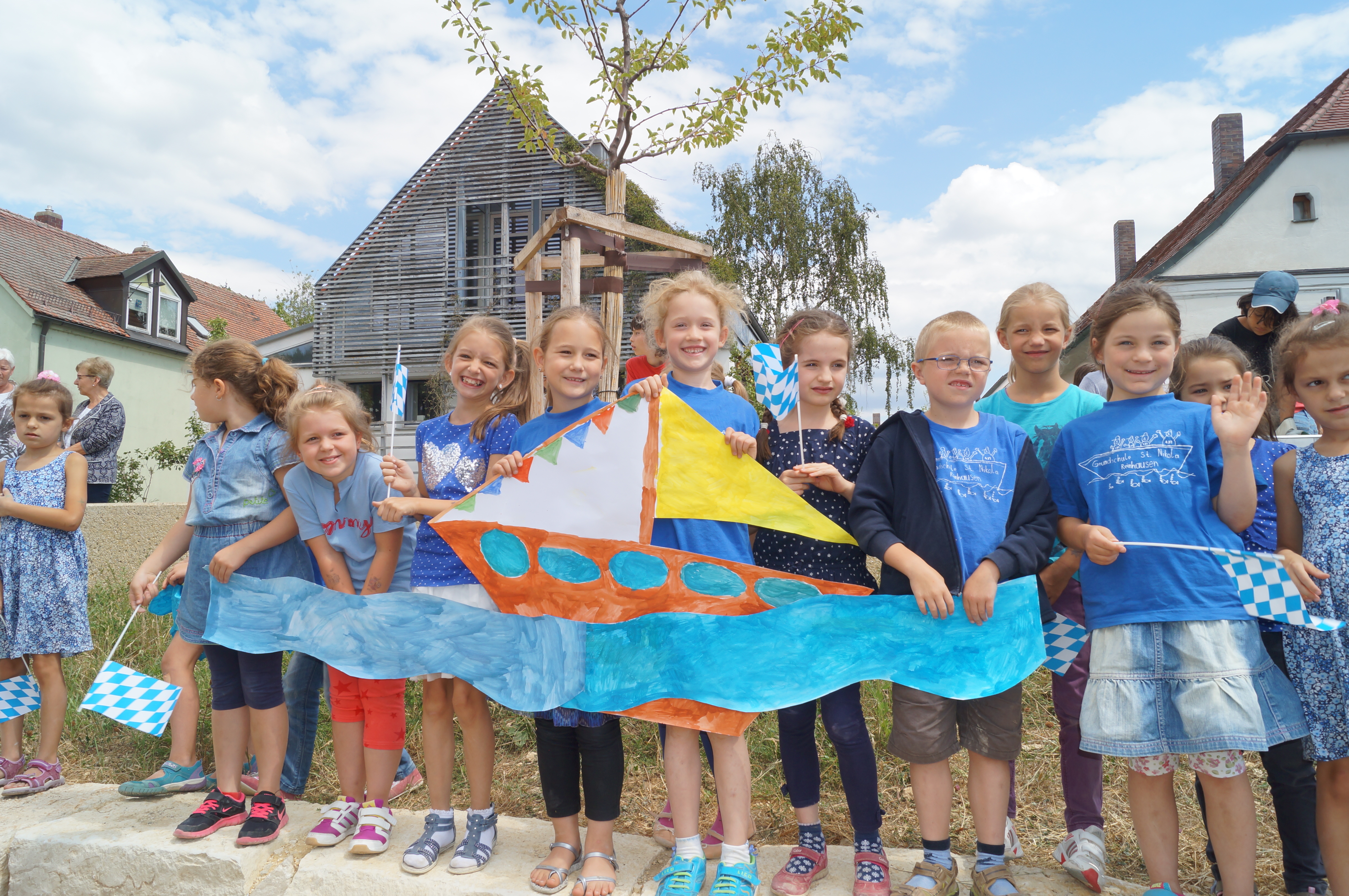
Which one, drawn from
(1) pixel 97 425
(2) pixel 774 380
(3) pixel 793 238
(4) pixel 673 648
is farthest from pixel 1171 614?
(3) pixel 793 238

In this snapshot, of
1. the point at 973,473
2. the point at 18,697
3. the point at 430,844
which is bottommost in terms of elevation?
the point at 430,844

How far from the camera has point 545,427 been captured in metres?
2.83

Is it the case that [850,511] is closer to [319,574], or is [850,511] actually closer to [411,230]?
[319,574]

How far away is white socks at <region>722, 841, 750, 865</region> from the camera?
238 cm

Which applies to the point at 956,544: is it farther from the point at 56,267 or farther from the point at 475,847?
the point at 56,267

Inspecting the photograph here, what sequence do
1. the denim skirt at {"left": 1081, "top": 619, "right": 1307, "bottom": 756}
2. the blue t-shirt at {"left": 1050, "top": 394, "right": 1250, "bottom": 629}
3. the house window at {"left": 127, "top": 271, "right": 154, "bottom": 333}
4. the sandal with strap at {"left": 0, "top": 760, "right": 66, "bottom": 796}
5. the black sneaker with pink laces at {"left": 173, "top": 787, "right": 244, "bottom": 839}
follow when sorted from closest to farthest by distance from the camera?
the denim skirt at {"left": 1081, "top": 619, "right": 1307, "bottom": 756} → the blue t-shirt at {"left": 1050, "top": 394, "right": 1250, "bottom": 629} → the black sneaker with pink laces at {"left": 173, "top": 787, "right": 244, "bottom": 839} → the sandal with strap at {"left": 0, "top": 760, "right": 66, "bottom": 796} → the house window at {"left": 127, "top": 271, "right": 154, "bottom": 333}

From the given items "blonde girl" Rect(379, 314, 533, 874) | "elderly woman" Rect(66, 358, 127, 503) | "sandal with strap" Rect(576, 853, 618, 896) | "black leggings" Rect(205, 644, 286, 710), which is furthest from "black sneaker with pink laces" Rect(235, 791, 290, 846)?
"elderly woman" Rect(66, 358, 127, 503)

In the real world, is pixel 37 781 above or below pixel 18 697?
below

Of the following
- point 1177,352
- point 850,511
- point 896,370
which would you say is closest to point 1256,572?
point 1177,352

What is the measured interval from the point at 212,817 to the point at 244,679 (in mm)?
521

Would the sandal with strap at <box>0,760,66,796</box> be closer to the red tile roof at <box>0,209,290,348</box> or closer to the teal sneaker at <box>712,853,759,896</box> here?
the teal sneaker at <box>712,853,759,896</box>

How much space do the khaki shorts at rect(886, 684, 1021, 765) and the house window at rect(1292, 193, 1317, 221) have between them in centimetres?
2050

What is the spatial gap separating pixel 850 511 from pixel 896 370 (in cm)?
1726

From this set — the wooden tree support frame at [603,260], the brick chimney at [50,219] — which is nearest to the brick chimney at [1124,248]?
the wooden tree support frame at [603,260]
